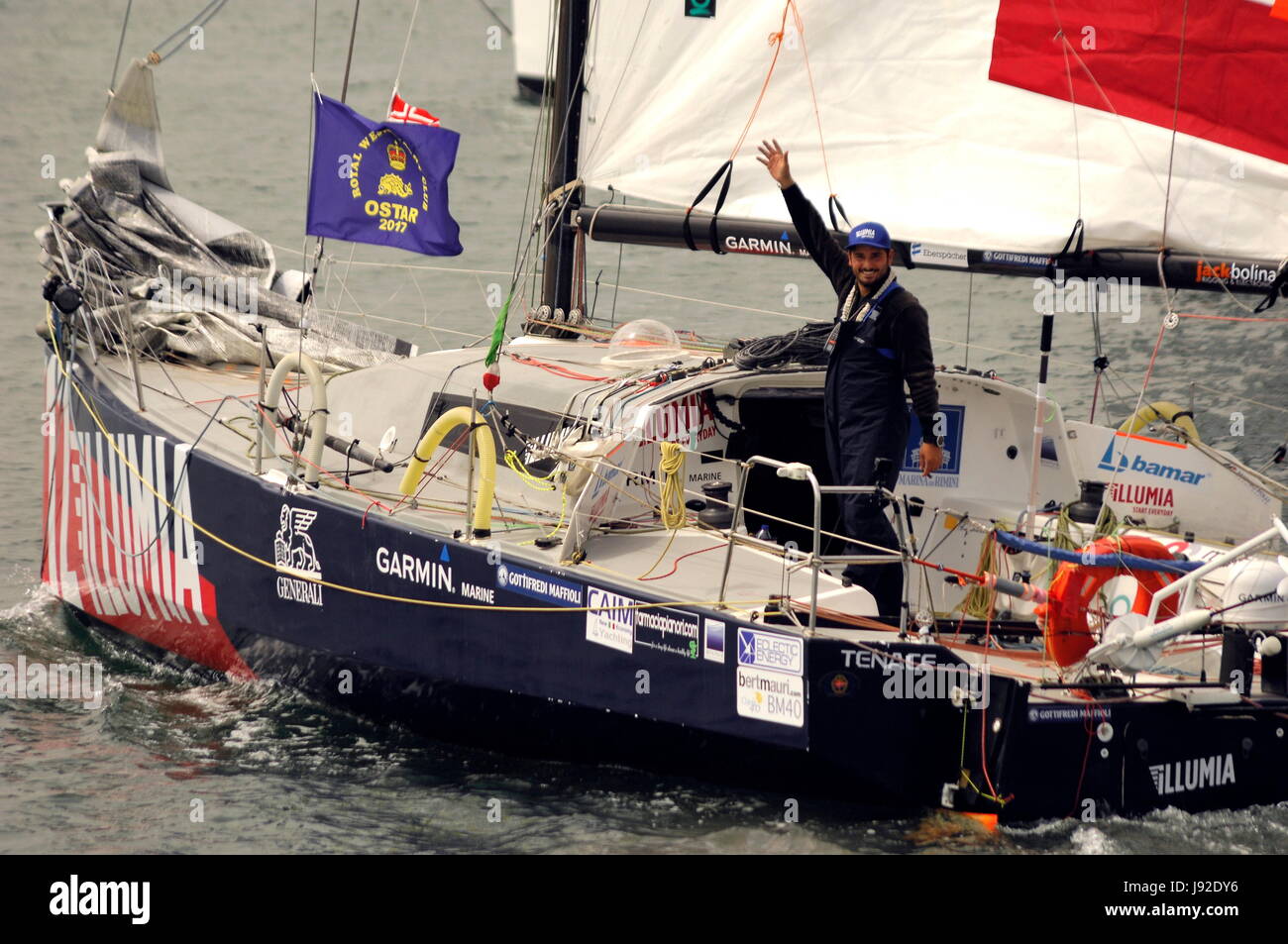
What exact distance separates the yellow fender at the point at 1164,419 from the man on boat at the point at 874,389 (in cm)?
207

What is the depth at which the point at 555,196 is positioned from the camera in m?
8.68

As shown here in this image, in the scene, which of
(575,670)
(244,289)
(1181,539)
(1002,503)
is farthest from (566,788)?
(244,289)

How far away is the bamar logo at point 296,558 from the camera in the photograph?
701cm

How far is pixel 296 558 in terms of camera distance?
709 centimetres

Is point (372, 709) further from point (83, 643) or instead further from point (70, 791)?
point (83, 643)

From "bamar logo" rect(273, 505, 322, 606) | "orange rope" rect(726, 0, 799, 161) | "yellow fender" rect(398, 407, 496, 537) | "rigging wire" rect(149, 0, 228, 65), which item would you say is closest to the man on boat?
"yellow fender" rect(398, 407, 496, 537)

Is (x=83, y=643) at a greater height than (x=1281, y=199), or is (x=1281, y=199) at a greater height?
(x=1281, y=199)

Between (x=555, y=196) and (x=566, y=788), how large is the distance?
11.3ft

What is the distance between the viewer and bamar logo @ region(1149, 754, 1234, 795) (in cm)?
596

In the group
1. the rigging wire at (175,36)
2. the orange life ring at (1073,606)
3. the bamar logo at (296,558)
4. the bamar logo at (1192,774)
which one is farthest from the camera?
the rigging wire at (175,36)

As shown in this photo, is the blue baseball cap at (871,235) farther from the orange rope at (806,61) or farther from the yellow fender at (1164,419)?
the yellow fender at (1164,419)

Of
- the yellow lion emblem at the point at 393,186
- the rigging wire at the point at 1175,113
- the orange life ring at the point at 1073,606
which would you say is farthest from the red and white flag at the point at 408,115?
the orange life ring at the point at 1073,606

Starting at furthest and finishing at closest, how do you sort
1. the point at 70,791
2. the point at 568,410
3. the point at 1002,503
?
the point at 1002,503 < the point at 568,410 < the point at 70,791

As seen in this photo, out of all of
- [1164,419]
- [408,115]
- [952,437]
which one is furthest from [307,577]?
[1164,419]
